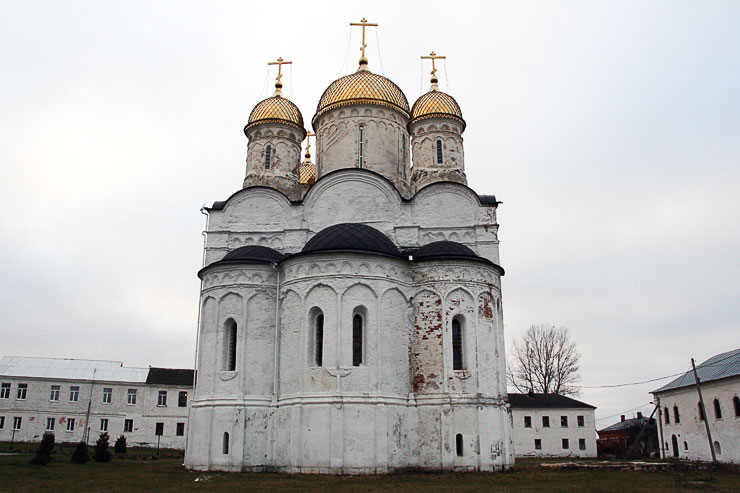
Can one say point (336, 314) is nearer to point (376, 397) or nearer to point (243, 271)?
point (376, 397)

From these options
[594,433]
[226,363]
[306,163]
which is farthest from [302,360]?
[594,433]

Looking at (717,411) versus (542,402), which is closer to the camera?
(717,411)

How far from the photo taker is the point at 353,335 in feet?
51.4

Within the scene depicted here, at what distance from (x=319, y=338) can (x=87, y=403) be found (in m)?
23.8

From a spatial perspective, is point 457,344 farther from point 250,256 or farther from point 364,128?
point 364,128

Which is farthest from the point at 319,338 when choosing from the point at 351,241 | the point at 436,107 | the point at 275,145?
the point at 436,107

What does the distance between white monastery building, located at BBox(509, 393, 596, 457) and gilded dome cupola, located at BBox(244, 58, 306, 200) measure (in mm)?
18531

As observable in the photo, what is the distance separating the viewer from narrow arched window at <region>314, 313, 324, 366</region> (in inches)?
615

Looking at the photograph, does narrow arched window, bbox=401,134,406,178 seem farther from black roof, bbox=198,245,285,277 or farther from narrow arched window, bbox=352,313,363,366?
narrow arched window, bbox=352,313,363,366

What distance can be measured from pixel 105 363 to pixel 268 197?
22910 mm

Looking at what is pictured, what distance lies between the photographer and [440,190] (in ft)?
62.8

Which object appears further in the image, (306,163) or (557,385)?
(557,385)

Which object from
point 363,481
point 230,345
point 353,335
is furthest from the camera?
point 230,345

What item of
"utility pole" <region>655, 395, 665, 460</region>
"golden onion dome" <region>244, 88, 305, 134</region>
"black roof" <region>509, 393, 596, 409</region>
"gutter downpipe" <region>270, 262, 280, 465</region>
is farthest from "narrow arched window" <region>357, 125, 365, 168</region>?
"utility pole" <region>655, 395, 665, 460</region>
